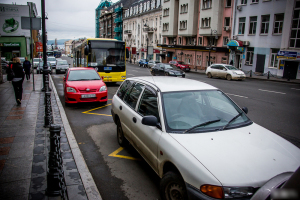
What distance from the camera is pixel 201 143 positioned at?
326 cm

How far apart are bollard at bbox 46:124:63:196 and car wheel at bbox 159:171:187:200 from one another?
1.44 m

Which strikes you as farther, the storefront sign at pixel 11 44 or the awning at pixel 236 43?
the storefront sign at pixel 11 44

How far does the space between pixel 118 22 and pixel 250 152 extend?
8941cm

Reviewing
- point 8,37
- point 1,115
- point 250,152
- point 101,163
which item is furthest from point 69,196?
point 8,37

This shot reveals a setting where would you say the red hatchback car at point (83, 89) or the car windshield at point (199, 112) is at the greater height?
the car windshield at point (199, 112)

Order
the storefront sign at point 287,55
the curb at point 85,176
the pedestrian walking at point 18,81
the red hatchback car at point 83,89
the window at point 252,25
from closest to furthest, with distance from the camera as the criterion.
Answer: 1. the curb at point 85,176
2. the pedestrian walking at point 18,81
3. the red hatchback car at point 83,89
4. the storefront sign at point 287,55
5. the window at point 252,25

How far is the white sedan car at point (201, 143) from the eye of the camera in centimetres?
272

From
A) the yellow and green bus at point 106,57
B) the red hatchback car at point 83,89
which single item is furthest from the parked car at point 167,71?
the red hatchback car at point 83,89

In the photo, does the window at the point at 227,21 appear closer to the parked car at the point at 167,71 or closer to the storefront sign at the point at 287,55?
the storefront sign at the point at 287,55

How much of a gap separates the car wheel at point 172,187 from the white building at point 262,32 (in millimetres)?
29048

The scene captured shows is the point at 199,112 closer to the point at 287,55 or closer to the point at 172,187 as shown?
the point at 172,187

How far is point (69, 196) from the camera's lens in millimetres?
3627

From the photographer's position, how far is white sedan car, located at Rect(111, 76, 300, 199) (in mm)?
2723

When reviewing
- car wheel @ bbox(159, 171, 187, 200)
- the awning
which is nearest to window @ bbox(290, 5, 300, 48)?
the awning
